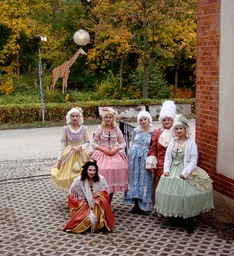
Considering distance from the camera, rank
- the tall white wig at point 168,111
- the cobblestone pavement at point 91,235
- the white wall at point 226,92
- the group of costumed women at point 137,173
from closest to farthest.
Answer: the cobblestone pavement at point 91,235
the white wall at point 226,92
the group of costumed women at point 137,173
the tall white wig at point 168,111

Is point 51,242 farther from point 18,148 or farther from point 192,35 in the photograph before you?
point 192,35

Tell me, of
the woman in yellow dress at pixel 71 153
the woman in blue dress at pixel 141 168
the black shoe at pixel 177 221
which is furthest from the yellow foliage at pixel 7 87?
the black shoe at pixel 177 221

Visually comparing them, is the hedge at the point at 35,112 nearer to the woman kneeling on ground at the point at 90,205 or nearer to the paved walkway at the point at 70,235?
the paved walkway at the point at 70,235

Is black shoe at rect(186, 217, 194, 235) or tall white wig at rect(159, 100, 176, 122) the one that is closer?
black shoe at rect(186, 217, 194, 235)

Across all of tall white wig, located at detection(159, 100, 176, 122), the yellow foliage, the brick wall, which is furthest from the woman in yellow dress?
the yellow foliage

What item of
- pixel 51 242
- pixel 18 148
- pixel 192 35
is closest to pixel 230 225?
pixel 51 242

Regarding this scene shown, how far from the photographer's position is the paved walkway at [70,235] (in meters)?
6.16

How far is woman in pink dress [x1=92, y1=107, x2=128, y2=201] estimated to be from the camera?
295 inches

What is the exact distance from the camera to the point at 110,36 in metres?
22.8

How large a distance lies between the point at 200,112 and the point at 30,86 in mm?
20007

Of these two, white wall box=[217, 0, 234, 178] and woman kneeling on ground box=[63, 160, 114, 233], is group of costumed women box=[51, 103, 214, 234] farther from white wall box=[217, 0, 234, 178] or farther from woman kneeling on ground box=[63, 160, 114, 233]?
white wall box=[217, 0, 234, 178]

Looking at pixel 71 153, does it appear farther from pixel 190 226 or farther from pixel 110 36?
pixel 110 36

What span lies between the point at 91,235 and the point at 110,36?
56.1 ft

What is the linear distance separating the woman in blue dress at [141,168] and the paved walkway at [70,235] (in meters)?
0.30
